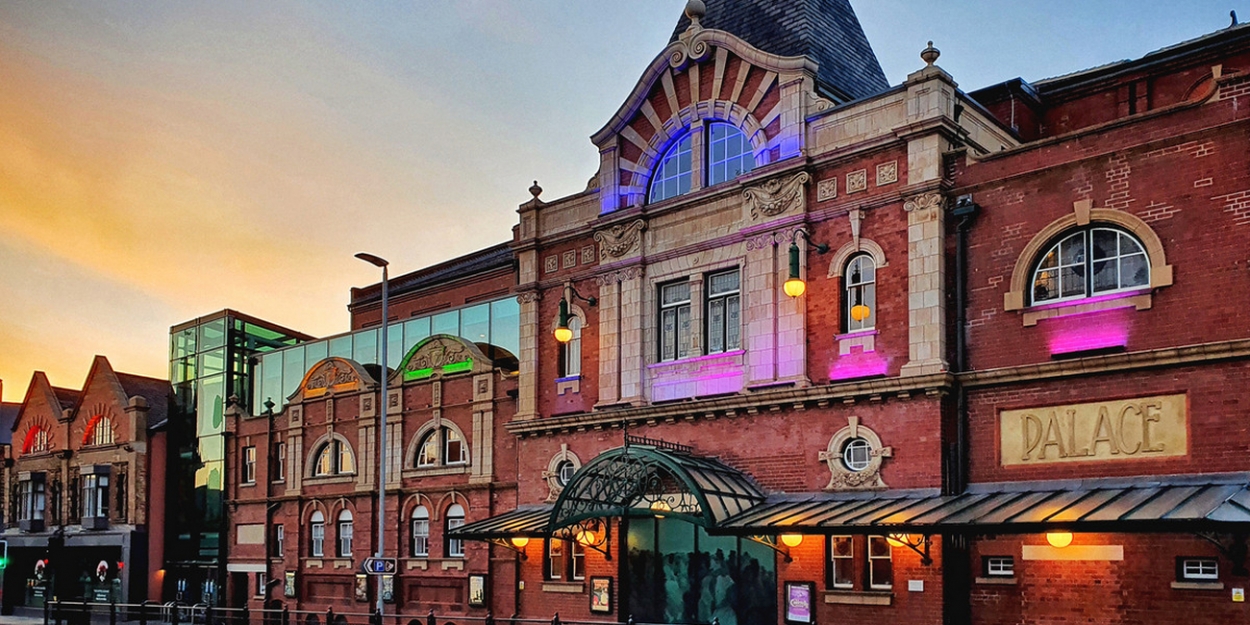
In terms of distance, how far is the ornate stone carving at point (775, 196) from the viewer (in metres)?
26.1

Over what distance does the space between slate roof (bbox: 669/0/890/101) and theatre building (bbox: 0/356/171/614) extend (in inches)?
1298

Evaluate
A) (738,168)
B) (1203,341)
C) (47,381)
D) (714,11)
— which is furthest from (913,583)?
(47,381)

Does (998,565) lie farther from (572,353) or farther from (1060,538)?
(572,353)

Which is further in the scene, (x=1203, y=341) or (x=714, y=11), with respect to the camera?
(x=714, y=11)

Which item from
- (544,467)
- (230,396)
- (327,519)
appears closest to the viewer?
(544,467)

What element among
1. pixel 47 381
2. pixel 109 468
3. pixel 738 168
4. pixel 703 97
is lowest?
pixel 109 468

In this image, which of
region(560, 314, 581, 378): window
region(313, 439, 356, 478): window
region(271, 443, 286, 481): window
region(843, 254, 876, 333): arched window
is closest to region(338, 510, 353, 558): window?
region(313, 439, 356, 478): window

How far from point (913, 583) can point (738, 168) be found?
34.3 ft

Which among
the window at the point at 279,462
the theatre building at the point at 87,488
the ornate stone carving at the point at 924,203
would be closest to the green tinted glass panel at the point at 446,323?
the window at the point at 279,462

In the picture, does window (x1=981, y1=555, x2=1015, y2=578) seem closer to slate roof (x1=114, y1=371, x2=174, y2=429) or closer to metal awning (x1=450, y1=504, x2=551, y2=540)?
metal awning (x1=450, y1=504, x2=551, y2=540)

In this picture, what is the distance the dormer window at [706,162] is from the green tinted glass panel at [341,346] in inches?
710

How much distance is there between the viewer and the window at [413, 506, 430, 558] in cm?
3641

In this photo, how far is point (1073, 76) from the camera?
2894 centimetres

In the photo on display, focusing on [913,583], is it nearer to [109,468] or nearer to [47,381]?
[109,468]
